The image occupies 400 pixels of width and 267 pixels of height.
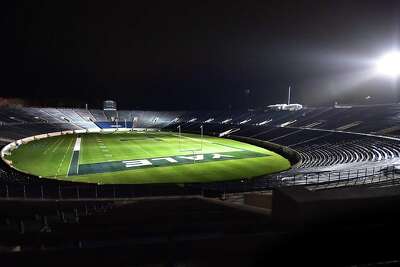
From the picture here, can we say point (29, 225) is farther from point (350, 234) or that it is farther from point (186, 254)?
point (350, 234)

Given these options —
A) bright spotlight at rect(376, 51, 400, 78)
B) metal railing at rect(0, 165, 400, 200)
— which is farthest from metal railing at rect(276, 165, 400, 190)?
bright spotlight at rect(376, 51, 400, 78)

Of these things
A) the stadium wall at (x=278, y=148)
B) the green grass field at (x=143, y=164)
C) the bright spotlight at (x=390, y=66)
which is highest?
the bright spotlight at (x=390, y=66)

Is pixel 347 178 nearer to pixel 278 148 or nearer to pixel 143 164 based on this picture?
pixel 143 164

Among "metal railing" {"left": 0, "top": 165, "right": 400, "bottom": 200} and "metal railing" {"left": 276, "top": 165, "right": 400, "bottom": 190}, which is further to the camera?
"metal railing" {"left": 276, "top": 165, "right": 400, "bottom": 190}

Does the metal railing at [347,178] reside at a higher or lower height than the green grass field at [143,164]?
higher

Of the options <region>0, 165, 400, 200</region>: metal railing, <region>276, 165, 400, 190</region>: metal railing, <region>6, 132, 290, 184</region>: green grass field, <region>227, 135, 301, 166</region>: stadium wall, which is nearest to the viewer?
<region>0, 165, 400, 200</region>: metal railing

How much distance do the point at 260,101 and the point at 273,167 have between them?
8449 centimetres

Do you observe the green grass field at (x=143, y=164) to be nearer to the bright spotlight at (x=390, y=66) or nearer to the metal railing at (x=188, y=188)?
the metal railing at (x=188, y=188)

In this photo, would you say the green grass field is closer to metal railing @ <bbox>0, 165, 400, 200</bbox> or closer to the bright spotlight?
metal railing @ <bbox>0, 165, 400, 200</bbox>

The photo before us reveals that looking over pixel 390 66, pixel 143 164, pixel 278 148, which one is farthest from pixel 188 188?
pixel 390 66

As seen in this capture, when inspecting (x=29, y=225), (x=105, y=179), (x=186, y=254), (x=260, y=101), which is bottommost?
(x=105, y=179)

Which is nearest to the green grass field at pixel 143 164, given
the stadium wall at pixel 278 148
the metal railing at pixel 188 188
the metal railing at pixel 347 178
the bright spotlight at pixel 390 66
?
the stadium wall at pixel 278 148

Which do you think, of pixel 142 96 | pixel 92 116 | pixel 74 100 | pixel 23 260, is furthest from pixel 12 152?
pixel 142 96

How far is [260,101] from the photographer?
11219 cm
